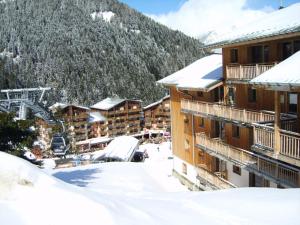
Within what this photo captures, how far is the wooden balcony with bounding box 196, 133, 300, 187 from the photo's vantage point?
17.0 m

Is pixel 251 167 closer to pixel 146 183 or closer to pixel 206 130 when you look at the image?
pixel 206 130

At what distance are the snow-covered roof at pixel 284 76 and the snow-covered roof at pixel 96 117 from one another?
205 ft

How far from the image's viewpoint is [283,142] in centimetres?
1550

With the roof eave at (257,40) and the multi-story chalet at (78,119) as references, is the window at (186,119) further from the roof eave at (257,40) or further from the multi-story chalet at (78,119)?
the multi-story chalet at (78,119)

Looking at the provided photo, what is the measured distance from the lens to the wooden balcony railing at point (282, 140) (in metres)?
15.0

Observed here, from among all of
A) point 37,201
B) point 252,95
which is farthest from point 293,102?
point 37,201

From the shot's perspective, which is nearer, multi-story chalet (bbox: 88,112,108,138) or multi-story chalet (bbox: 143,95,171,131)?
multi-story chalet (bbox: 88,112,108,138)

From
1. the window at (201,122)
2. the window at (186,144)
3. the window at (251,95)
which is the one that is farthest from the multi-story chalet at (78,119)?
the window at (251,95)

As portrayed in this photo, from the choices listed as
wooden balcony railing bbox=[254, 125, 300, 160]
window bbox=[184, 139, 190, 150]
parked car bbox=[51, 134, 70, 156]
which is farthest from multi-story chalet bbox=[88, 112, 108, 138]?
wooden balcony railing bbox=[254, 125, 300, 160]

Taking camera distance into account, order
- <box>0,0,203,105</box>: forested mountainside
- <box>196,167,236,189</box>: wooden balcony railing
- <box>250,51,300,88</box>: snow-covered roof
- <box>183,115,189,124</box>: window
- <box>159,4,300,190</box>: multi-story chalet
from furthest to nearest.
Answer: <box>0,0,203,105</box>: forested mountainside → <box>183,115,189,124</box>: window → <box>196,167,236,189</box>: wooden balcony railing → <box>159,4,300,190</box>: multi-story chalet → <box>250,51,300,88</box>: snow-covered roof

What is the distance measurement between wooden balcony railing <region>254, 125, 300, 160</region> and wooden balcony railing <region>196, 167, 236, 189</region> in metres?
7.26

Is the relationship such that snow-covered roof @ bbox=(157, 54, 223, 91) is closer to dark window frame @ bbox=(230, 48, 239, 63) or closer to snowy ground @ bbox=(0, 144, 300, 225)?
dark window frame @ bbox=(230, 48, 239, 63)

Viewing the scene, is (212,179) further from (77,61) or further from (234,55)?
(77,61)

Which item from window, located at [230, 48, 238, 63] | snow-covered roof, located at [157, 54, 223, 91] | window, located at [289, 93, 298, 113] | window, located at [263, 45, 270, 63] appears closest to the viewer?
window, located at [289, 93, 298, 113]
